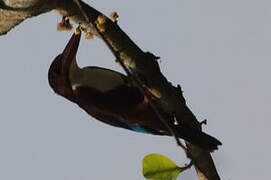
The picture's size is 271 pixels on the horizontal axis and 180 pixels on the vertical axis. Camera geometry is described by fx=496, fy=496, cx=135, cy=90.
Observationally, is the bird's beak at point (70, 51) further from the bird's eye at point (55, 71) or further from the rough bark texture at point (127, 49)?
the rough bark texture at point (127, 49)

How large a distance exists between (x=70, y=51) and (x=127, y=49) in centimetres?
75

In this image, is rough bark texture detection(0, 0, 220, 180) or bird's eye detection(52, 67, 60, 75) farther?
bird's eye detection(52, 67, 60, 75)

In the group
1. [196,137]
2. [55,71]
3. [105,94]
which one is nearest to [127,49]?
[196,137]

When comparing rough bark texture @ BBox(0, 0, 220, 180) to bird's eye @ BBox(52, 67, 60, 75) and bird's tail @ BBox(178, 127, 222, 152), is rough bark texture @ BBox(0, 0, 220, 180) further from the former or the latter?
bird's eye @ BBox(52, 67, 60, 75)

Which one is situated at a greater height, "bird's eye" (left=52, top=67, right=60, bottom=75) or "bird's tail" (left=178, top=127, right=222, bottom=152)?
"bird's eye" (left=52, top=67, right=60, bottom=75)

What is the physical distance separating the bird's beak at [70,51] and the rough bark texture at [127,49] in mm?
343

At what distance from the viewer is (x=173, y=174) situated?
2.90 meters

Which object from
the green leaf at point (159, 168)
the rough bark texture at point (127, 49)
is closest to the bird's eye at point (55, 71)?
the rough bark texture at point (127, 49)

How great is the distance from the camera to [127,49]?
2.64m

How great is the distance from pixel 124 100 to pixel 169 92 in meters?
0.97

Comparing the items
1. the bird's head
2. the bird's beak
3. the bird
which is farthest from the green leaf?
the bird's head

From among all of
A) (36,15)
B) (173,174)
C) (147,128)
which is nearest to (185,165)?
(173,174)

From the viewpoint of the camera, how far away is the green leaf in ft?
9.53

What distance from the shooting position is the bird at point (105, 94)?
143 inches
